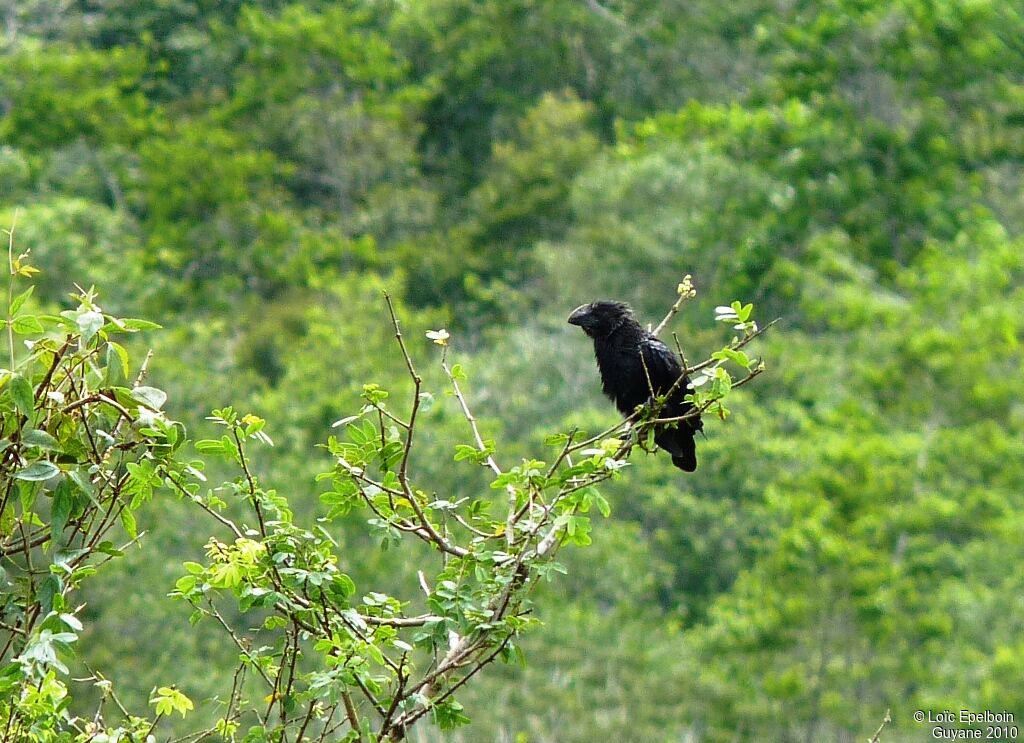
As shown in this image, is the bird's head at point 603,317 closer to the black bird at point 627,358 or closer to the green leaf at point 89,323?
the black bird at point 627,358

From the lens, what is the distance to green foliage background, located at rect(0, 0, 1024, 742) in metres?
25.6

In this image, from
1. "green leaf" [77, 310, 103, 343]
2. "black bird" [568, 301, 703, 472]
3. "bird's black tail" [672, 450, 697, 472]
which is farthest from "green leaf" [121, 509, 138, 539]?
"black bird" [568, 301, 703, 472]

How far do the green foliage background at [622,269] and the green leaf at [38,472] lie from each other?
51.6 feet

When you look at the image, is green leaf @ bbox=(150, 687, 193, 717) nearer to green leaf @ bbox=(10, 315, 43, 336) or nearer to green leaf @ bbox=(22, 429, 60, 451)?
green leaf @ bbox=(22, 429, 60, 451)

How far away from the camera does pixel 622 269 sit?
113 feet

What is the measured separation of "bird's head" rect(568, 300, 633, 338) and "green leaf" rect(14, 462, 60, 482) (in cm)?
451

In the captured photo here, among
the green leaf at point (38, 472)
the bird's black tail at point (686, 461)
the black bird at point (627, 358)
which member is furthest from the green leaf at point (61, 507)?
the black bird at point (627, 358)

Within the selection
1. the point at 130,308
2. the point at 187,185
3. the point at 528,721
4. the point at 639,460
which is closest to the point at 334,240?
the point at 187,185

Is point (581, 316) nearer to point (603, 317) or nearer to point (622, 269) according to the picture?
point (603, 317)

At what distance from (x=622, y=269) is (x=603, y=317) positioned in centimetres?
2617

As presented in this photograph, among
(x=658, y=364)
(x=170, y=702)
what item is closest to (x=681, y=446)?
(x=658, y=364)

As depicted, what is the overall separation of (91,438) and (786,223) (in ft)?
113

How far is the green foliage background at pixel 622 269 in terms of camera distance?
84.0ft

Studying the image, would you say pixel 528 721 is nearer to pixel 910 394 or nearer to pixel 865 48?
pixel 910 394
